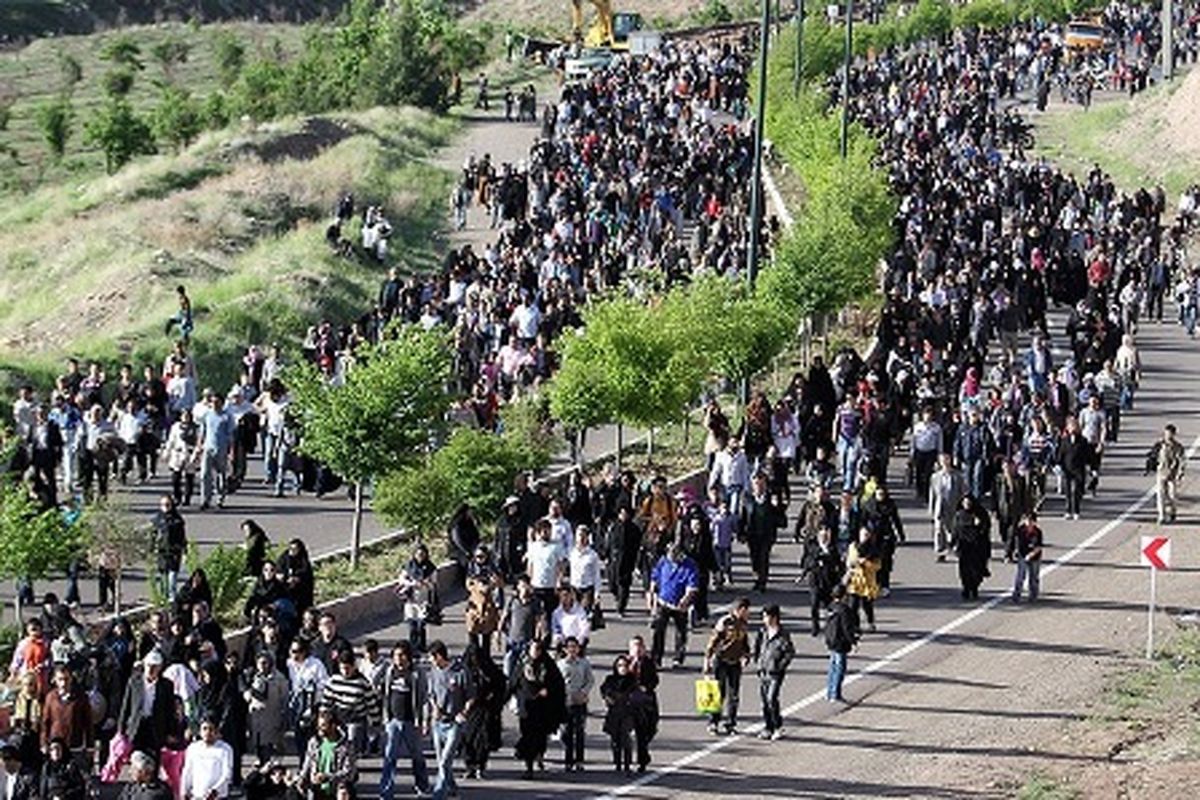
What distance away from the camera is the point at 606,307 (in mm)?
30609

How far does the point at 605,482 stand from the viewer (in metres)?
26.9

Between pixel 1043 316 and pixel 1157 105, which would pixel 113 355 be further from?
pixel 1157 105

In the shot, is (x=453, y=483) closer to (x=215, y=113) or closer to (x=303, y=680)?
(x=303, y=680)

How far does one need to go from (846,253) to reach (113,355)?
12.0m

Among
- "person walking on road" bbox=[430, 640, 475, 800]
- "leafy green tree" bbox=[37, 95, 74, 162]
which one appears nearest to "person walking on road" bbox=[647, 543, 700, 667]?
"person walking on road" bbox=[430, 640, 475, 800]

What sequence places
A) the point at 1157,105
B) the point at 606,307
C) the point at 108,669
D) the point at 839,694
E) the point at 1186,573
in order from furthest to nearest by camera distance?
the point at 1157,105, the point at 606,307, the point at 1186,573, the point at 839,694, the point at 108,669

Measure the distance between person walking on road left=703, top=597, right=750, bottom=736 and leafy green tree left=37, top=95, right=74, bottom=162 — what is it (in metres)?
71.3

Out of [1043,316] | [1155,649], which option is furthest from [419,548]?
[1043,316]

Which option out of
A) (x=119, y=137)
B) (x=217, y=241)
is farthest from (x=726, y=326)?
(x=119, y=137)

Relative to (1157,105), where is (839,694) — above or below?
below

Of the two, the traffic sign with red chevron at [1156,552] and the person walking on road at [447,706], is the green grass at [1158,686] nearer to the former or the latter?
the traffic sign with red chevron at [1156,552]

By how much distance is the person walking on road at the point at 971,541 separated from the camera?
86.5 ft

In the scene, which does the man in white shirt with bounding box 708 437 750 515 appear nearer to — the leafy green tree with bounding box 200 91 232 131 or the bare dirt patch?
→ the bare dirt patch

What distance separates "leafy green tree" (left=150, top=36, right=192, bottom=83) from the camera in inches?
4533
